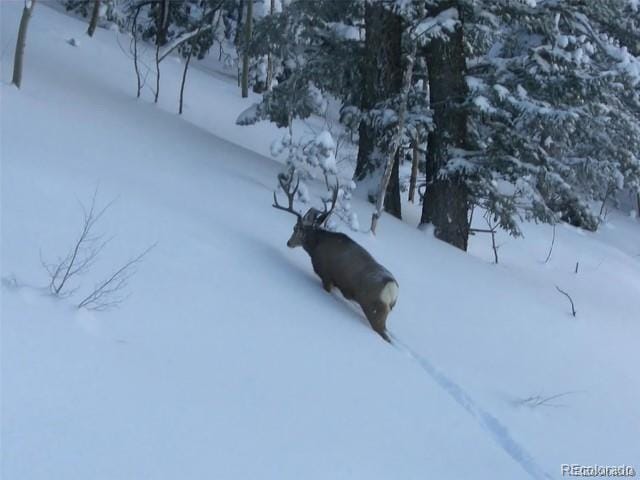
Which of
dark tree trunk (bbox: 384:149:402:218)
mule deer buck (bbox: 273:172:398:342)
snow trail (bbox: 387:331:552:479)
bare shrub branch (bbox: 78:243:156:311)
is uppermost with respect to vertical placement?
bare shrub branch (bbox: 78:243:156:311)

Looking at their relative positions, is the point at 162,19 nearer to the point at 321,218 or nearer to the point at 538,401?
the point at 321,218

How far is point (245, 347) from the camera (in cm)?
551

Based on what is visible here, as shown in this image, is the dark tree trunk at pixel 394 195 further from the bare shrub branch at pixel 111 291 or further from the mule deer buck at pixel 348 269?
the bare shrub branch at pixel 111 291

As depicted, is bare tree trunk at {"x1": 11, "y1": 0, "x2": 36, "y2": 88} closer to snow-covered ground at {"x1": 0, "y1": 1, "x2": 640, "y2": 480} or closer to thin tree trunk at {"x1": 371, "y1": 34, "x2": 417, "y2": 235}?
snow-covered ground at {"x1": 0, "y1": 1, "x2": 640, "y2": 480}

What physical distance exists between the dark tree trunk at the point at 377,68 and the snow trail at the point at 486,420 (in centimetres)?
645

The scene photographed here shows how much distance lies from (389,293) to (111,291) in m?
3.10

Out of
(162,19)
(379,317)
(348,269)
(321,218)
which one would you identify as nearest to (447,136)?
(321,218)

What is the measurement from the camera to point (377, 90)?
13.2 meters

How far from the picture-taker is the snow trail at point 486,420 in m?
5.84

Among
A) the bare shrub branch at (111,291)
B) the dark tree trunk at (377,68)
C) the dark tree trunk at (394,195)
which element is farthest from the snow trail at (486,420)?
the dark tree trunk at (394,195)

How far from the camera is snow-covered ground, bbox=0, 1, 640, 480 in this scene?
13.4 feet

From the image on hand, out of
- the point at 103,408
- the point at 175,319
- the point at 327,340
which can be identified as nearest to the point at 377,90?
the point at 327,340

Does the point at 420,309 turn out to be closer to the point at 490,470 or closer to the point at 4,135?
the point at 490,470

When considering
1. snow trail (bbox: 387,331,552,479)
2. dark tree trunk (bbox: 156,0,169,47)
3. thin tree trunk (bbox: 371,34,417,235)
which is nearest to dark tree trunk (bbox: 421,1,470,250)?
thin tree trunk (bbox: 371,34,417,235)
